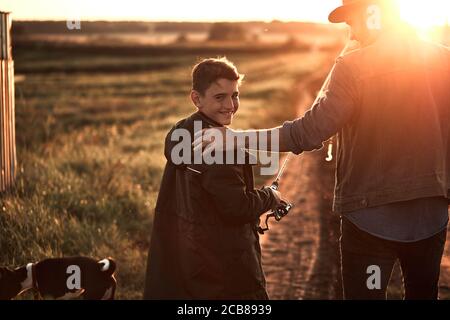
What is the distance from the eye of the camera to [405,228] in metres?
3.30

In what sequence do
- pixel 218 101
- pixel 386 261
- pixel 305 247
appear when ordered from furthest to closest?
pixel 305 247 → pixel 218 101 → pixel 386 261

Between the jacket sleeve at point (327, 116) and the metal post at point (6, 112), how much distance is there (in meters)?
4.51

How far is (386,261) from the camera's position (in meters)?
3.35

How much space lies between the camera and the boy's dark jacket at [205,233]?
3482 millimetres

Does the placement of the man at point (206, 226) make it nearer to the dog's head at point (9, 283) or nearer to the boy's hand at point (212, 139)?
the boy's hand at point (212, 139)

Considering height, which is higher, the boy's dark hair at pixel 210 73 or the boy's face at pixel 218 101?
the boy's dark hair at pixel 210 73

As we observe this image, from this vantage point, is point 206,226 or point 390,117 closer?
point 390,117

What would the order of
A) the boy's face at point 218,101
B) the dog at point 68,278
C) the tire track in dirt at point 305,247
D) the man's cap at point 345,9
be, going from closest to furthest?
the man's cap at point 345,9
the boy's face at point 218,101
the dog at point 68,278
the tire track in dirt at point 305,247

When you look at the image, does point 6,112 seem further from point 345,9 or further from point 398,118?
point 398,118

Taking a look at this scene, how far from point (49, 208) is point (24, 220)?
61 centimetres

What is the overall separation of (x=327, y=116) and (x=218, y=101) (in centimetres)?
64

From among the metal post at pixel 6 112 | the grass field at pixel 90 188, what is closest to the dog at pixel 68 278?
the grass field at pixel 90 188

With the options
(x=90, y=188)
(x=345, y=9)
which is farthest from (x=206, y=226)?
(x=90, y=188)

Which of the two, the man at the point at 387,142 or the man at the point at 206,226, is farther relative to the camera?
the man at the point at 206,226
